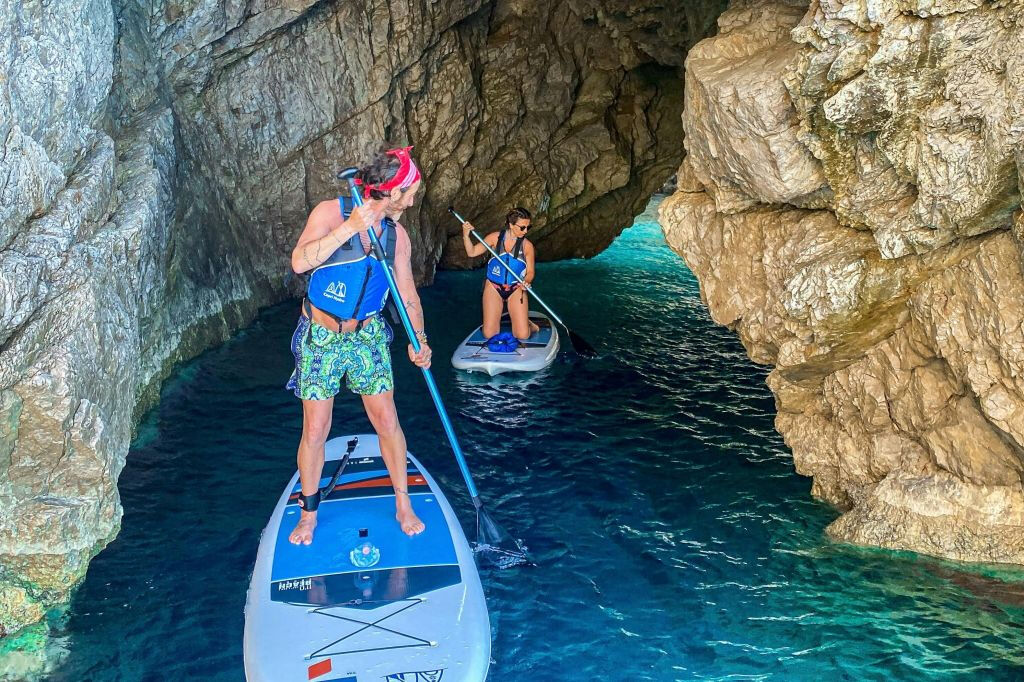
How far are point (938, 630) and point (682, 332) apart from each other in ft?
19.9

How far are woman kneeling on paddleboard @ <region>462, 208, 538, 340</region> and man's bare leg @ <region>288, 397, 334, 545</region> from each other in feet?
16.0

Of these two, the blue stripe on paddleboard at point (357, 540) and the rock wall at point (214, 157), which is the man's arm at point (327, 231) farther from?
the blue stripe on paddleboard at point (357, 540)

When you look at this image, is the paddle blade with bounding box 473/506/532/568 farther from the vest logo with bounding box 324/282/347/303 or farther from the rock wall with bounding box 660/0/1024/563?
the rock wall with bounding box 660/0/1024/563

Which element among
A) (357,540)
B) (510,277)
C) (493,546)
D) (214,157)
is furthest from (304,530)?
(214,157)

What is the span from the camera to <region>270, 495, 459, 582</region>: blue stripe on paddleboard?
17.4 feet

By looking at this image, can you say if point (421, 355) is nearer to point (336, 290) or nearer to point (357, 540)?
point (336, 290)

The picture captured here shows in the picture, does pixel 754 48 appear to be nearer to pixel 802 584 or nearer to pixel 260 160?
pixel 802 584

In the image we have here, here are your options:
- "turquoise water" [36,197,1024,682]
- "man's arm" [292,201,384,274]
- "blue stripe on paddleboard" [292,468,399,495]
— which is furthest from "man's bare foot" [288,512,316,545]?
"man's arm" [292,201,384,274]

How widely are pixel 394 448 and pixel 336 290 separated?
105 cm

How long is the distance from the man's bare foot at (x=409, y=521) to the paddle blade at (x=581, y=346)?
4453 mm

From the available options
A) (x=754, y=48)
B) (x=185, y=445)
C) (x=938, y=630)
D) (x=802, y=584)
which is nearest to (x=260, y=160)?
(x=185, y=445)

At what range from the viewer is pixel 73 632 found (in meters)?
5.14

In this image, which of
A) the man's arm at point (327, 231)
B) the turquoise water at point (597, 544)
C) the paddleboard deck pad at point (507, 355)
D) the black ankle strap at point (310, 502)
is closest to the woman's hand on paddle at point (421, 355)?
the man's arm at point (327, 231)

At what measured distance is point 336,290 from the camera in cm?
520
